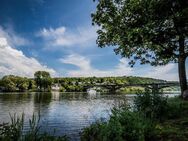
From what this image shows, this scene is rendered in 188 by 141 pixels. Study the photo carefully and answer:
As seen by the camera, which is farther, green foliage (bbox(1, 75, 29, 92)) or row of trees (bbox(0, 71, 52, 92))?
row of trees (bbox(0, 71, 52, 92))

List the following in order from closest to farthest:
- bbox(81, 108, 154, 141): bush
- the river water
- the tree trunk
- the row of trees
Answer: bbox(81, 108, 154, 141): bush
the river water
the tree trunk
the row of trees

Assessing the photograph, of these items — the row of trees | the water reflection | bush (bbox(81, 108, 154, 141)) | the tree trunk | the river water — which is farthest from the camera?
the row of trees

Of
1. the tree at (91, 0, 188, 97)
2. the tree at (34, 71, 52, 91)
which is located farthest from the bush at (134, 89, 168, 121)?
the tree at (34, 71, 52, 91)

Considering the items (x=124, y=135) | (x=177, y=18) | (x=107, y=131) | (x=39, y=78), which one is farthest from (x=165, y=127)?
(x=39, y=78)

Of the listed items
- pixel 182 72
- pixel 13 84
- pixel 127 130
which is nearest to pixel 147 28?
pixel 182 72

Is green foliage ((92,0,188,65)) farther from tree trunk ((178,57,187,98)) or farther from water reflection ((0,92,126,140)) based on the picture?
water reflection ((0,92,126,140))

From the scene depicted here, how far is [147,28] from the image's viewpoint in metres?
23.0

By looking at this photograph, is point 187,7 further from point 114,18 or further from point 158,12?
point 114,18

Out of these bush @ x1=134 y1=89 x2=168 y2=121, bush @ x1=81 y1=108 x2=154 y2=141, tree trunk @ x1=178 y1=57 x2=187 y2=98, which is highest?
tree trunk @ x1=178 y1=57 x2=187 y2=98

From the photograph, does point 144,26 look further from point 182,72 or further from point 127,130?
point 127,130

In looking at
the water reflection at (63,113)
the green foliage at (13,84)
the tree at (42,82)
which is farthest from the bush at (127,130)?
the tree at (42,82)

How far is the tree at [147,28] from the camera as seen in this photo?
872 inches

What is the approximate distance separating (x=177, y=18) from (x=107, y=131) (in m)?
15.0

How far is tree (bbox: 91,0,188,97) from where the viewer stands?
22.1 m
